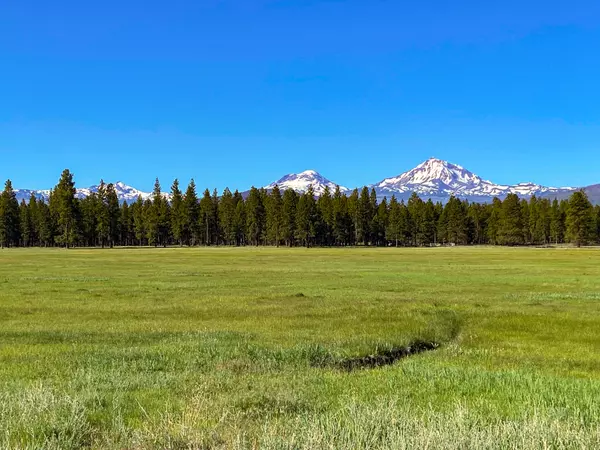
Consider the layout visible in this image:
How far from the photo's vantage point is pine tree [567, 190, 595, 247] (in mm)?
135000

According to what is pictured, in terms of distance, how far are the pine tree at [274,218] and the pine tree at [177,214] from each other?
82.4ft

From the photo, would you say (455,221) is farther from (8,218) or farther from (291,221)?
(8,218)

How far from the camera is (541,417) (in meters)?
9.22

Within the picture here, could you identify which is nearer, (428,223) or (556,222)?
(556,222)

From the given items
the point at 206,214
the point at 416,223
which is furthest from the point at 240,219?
the point at 416,223

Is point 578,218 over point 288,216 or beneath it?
beneath

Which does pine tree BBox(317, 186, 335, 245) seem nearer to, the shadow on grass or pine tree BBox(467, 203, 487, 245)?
pine tree BBox(467, 203, 487, 245)

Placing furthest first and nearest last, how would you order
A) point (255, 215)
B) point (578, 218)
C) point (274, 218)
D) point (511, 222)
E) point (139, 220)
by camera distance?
1. point (139, 220)
2. point (255, 215)
3. point (511, 222)
4. point (274, 218)
5. point (578, 218)

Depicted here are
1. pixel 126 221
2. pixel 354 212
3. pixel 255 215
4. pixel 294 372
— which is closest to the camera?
pixel 294 372

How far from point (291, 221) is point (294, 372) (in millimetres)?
134624

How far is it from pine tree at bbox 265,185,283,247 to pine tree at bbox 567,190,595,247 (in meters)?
77.8

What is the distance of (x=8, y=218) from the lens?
142125 millimetres

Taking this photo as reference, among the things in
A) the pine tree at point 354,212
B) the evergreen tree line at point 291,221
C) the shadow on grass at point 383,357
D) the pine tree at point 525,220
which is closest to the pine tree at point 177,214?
the evergreen tree line at point 291,221

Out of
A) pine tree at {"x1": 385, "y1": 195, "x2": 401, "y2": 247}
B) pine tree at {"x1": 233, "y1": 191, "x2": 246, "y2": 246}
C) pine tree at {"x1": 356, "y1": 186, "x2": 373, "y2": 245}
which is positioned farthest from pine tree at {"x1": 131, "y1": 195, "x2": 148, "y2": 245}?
pine tree at {"x1": 385, "y1": 195, "x2": 401, "y2": 247}
